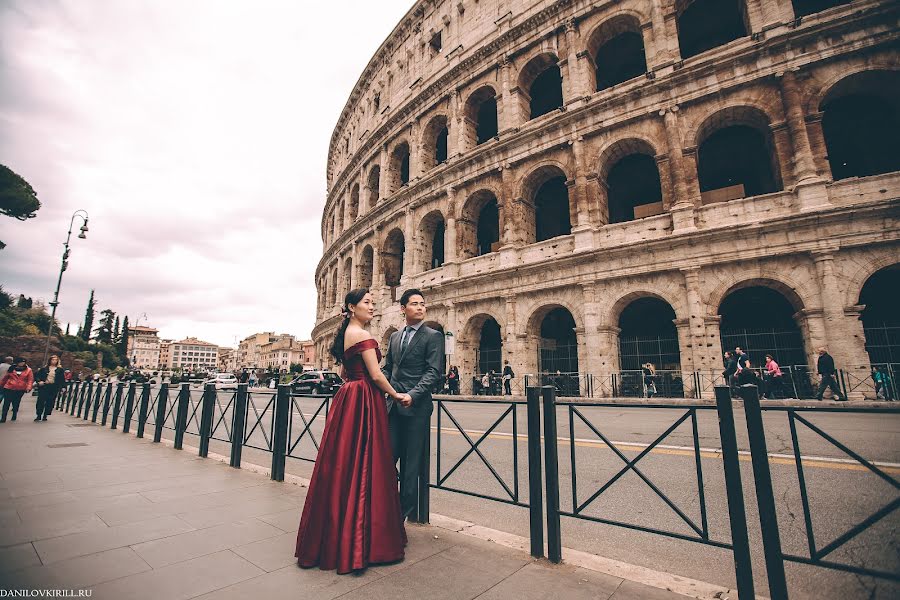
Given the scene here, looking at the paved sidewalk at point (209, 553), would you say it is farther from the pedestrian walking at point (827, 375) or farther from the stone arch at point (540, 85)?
the stone arch at point (540, 85)

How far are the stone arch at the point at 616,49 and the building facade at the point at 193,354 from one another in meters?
175

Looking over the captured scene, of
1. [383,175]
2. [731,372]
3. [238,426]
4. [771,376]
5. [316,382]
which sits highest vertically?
[383,175]

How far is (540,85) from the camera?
Answer: 2031cm

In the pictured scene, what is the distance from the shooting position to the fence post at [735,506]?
7.20 feet

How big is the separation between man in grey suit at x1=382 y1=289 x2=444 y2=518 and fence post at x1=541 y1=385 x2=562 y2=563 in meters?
0.90

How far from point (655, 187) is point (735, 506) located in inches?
740

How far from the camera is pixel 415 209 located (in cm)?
2180

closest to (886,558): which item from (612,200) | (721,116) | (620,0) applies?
(721,116)

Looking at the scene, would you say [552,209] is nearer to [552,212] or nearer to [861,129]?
[552,212]

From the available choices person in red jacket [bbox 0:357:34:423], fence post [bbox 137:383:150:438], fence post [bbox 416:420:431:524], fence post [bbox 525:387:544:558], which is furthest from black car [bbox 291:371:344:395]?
fence post [bbox 525:387:544:558]

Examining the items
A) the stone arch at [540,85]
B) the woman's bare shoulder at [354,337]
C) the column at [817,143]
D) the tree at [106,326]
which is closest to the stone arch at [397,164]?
the stone arch at [540,85]

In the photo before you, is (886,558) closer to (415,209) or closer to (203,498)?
(203,498)

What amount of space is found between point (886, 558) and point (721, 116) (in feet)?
52.8

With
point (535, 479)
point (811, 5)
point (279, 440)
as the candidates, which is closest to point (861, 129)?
point (811, 5)
